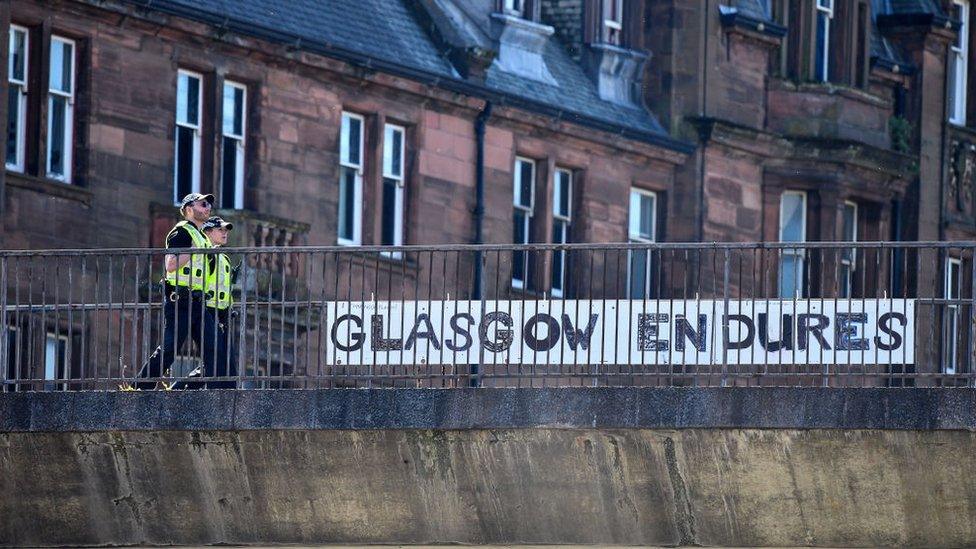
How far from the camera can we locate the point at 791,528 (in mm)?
28172

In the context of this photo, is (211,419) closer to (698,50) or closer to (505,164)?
(505,164)

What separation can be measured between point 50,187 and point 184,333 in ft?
27.6

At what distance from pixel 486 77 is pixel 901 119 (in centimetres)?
921

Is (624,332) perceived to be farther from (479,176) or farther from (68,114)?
(479,176)

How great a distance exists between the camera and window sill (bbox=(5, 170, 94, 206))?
123 feet

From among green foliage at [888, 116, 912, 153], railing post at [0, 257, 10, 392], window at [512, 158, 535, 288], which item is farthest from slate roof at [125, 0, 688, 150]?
railing post at [0, 257, 10, 392]

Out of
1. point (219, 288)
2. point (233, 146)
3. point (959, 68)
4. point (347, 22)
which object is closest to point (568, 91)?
point (347, 22)

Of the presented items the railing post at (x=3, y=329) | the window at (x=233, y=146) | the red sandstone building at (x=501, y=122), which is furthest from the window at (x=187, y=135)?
the railing post at (x=3, y=329)

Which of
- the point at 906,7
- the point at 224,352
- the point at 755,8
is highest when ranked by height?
the point at 906,7

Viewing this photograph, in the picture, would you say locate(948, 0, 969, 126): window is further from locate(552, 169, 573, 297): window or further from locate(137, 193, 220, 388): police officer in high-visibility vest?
locate(137, 193, 220, 388): police officer in high-visibility vest

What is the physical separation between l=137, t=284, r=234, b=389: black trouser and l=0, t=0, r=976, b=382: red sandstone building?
24.1 feet

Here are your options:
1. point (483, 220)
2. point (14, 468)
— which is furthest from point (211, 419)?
point (483, 220)

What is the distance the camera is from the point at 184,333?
3012 centimetres

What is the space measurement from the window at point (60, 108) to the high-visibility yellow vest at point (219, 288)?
28.7 feet
